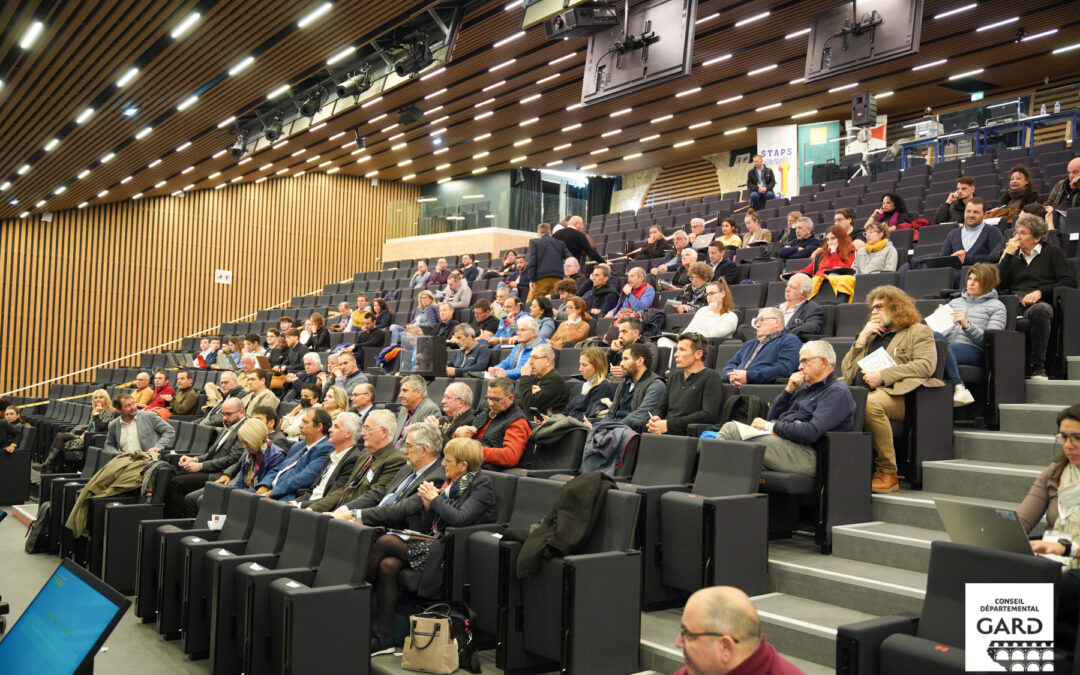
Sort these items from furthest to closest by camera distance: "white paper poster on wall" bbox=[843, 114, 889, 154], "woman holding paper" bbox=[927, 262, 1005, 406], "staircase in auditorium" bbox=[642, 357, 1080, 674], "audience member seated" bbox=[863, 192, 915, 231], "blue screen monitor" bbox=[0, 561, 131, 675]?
"white paper poster on wall" bbox=[843, 114, 889, 154], "audience member seated" bbox=[863, 192, 915, 231], "woman holding paper" bbox=[927, 262, 1005, 406], "staircase in auditorium" bbox=[642, 357, 1080, 674], "blue screen monitor" bbox=[0, 561, 131, 675]

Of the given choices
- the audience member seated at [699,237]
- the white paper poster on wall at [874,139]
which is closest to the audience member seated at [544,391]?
the audience member seated at [699,237]

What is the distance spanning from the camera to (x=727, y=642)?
1.71 meters

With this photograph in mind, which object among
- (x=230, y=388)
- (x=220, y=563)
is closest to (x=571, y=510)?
(x=220, y=563)

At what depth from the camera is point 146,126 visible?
30.0ft

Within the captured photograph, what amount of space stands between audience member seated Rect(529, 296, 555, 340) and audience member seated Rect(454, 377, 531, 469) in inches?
79.1

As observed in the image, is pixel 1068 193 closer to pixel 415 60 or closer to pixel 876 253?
pixel 876 253

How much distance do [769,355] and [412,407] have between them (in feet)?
7.16

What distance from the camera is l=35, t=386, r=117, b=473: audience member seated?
7.96 metres

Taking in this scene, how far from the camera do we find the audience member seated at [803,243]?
705 cm

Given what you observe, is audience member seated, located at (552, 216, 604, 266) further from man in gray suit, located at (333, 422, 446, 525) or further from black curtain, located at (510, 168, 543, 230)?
black curtain, located at (510, 168, 543, 230)

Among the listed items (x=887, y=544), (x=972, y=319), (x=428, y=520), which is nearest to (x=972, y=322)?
(x=972, y=319)

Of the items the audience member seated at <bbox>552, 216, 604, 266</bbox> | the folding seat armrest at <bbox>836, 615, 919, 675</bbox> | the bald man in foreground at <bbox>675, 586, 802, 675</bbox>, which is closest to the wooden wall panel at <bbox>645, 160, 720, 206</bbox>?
the audience member seated at <bbox>552, 216, 604, 266</bbox>

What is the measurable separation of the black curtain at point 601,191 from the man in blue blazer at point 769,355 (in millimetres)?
12920

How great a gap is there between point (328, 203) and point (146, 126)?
7274mm
